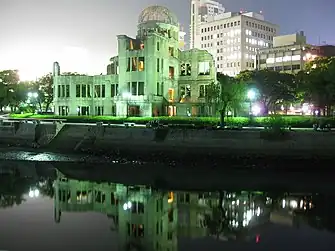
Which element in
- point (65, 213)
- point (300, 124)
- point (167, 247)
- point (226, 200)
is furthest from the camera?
point (300, 124)

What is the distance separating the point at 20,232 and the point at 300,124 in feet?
155

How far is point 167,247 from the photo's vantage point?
2434 centimetres

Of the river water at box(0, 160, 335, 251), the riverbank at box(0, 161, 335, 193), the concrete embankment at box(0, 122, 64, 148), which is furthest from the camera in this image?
the concrete embankment at box(0, 122, 64, 148)

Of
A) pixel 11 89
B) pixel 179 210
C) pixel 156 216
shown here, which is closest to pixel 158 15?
pixel 11 89

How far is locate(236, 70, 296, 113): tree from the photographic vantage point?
10369cm

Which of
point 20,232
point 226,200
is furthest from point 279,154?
point 20,232

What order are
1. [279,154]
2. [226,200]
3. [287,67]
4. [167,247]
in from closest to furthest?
[167,247]
[226,200]
[279,154]
[287,67]

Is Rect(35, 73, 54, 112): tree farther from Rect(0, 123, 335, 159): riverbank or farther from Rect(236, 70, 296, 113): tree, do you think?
Rect(236, 70, 296, 113): tree

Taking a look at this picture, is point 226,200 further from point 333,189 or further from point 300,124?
point 300,124

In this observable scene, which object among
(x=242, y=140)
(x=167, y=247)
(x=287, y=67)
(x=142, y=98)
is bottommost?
(x=167, y=247)

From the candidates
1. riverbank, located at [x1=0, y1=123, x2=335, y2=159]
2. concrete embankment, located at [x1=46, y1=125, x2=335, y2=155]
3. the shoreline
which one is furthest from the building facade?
the shoreline

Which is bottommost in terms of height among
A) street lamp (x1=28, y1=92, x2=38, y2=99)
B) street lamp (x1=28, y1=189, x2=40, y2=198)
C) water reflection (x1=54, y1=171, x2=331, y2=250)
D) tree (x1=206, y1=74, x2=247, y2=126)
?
water reflection (x1=54, y1=171, x2=331, y2=250)

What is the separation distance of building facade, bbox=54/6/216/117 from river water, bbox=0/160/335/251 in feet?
125

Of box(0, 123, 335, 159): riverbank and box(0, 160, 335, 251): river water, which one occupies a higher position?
box(0, 123, 335, 159): riverbank
